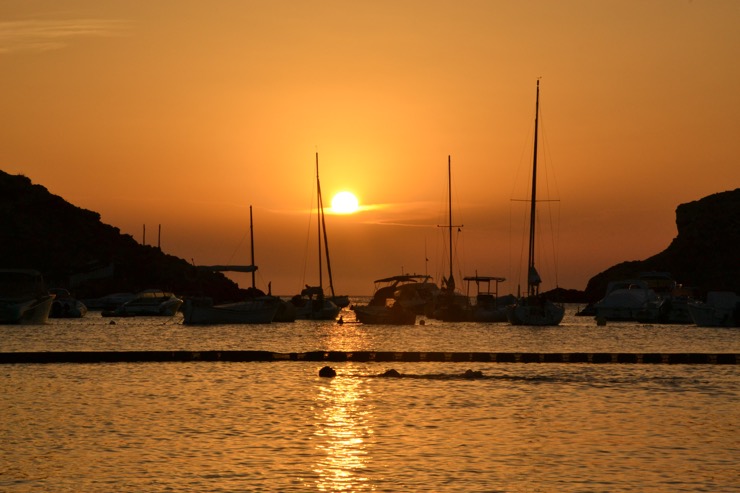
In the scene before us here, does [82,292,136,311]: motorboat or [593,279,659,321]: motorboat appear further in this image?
[82,292,136,311]: motorboat

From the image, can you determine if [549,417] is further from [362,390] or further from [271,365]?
[271,365]

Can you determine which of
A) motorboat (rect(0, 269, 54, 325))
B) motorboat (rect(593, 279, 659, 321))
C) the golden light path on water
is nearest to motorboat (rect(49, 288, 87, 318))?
motorboat (rect(0, 269, 54, 325))

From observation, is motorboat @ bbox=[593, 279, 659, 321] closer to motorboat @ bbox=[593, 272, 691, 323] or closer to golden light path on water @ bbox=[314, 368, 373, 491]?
motorboat @ bbox=[593, 272, 691, 323]

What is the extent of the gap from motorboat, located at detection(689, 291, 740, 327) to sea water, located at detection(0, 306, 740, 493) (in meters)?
67.1

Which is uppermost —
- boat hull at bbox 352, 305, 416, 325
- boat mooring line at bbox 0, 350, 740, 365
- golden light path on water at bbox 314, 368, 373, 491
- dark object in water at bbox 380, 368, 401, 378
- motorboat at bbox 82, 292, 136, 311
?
motorboat at bbox 82, 292, 136, 311

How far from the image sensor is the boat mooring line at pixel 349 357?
5119cm

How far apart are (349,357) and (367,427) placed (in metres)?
21.4

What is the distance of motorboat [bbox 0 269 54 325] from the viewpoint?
10069 centimetres

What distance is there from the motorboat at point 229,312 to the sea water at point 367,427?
59161 millimetres

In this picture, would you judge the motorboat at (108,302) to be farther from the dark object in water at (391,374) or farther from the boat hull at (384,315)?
the dark object in water at (391,374)

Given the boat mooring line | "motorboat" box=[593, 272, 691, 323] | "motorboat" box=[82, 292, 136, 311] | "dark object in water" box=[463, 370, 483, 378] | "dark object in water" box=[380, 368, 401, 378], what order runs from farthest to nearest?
"motorboat" box=[82, 292, 136, 311] → "motorboat" box=[593, 272, 691, 323] → the boat mooring line → "dark object in water" box=[380, 368, 401, 378] → "dark object in water" box=[463, 370, 483, 378]

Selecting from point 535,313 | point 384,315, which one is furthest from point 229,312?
point 535,313

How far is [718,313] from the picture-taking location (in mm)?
120562

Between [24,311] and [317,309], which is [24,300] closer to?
[24,311]
